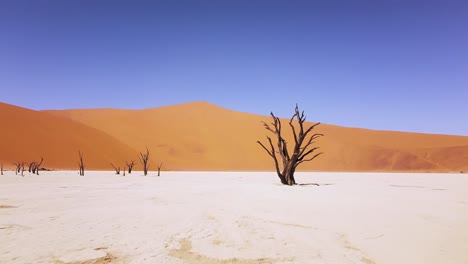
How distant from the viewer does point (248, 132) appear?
64.9 meters

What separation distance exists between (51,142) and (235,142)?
28.8 m

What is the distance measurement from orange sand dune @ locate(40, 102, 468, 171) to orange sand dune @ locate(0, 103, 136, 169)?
7.12 m

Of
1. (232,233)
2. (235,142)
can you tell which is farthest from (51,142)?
(232,233)

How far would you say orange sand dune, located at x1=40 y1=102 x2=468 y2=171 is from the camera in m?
50.9

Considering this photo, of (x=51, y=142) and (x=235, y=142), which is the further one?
(x=235, y=142)

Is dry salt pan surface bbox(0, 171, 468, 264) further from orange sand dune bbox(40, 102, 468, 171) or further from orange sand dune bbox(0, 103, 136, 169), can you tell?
orange sand dune bbox(40, 102, 468, 171)

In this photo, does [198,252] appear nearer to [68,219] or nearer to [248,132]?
[68,219]

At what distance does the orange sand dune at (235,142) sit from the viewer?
50.9 metres

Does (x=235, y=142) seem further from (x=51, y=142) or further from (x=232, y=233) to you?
(x=232, y=233)

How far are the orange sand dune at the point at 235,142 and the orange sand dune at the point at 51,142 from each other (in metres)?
7.12

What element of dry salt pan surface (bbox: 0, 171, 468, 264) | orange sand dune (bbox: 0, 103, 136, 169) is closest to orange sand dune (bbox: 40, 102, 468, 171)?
orange sand dune (bbox: 0, 103, 136, 169)

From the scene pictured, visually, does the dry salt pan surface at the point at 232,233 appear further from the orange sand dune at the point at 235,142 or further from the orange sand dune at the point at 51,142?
the orange sand dune at the point at 235,142

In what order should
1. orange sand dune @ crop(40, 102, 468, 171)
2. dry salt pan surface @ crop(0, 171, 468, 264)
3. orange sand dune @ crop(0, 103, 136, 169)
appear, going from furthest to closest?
orange sand dune @ crop(40, 102, 468, 171), orange sand dune @ crop(0, 103, 136, 169), dry salt pan surface @ crop(0, 171, 468, 264)

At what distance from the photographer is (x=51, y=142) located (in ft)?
132
